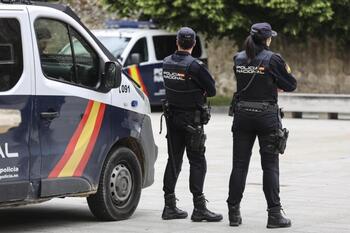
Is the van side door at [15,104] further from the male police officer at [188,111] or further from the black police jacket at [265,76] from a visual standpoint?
the black police jacket at [265,76]

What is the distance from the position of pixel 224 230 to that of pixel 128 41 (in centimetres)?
1744

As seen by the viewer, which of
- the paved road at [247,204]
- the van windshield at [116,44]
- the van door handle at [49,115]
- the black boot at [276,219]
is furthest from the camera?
the van windshield at [116,44]

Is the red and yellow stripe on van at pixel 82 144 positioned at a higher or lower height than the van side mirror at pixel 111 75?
lower

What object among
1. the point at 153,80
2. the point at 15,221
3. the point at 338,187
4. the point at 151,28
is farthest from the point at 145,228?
the point at 151,28

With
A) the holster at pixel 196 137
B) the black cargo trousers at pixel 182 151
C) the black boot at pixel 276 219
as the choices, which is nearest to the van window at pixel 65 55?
the black cargo trousers at pixel 182 151

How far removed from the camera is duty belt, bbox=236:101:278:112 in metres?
9.12

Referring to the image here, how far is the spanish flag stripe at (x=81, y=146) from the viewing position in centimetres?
907

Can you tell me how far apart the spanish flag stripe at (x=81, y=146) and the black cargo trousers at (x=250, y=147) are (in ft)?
4.23

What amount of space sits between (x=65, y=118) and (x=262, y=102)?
175cm

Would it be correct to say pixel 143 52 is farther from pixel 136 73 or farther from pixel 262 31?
pixel 262 31

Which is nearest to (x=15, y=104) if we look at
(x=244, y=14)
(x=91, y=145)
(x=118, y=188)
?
(x=91, y=145)

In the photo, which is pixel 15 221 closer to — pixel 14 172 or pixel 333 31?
pixel 14 172

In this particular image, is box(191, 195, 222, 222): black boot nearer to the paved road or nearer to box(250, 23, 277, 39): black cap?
the paved road

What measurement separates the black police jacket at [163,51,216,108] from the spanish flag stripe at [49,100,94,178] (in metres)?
0.85
